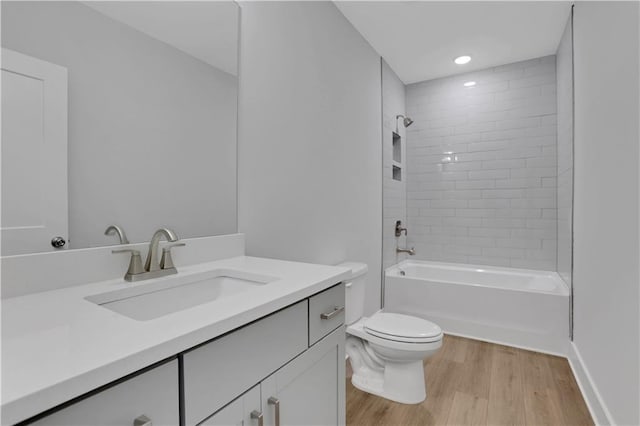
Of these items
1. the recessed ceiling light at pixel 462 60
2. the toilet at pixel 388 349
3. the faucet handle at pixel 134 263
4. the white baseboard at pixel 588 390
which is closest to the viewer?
the faucet handle at pixel 134 263

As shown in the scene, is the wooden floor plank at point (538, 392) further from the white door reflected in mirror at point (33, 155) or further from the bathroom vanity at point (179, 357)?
the white door reflected in mirror at point (33, 155)

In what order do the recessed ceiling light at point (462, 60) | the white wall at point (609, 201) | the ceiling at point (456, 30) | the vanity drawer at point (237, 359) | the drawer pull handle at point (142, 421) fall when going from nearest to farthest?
1. the drawer pull handle at point (142, 421)
2. the vanity drawer at point (237, 359)
3. the white wall at point (609, 201)
4. the ceiling at point (456, 30)
5. the recessed ceiling light at point (462, 60)

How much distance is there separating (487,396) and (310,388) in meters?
1.50

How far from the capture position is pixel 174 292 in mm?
1106

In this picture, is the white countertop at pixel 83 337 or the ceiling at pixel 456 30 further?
the ceiling at pixel 456 30

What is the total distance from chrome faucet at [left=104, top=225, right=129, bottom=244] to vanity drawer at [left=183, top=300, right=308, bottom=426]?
61cm

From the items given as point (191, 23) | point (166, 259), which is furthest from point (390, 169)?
point (166, 259)

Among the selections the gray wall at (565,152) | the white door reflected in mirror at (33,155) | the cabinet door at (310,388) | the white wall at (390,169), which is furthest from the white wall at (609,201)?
the white door reflected in mirror at (33,155)

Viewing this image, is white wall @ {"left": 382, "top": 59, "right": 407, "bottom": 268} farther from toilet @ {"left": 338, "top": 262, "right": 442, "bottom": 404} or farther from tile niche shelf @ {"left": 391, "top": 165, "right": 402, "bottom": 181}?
toilet @ {"left": 338, "top": 262, "right": 442, "bottom": 404}

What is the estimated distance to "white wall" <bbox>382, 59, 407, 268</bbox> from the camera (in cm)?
323

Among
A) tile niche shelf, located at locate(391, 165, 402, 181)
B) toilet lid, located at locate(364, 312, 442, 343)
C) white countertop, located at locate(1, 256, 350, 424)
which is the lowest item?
toilet lid, located at locate(364, 312, 442, 343)

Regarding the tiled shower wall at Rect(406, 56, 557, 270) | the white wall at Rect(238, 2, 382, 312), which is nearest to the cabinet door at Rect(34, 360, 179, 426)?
the white wall at Rect(238, 2, 382, 312)

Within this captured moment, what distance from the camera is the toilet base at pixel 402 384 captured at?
193 cm

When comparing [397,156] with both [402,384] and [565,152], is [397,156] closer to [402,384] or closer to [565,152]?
[565,152]
